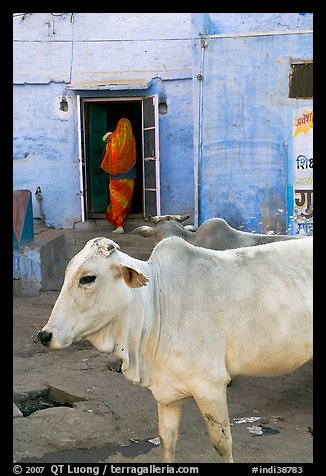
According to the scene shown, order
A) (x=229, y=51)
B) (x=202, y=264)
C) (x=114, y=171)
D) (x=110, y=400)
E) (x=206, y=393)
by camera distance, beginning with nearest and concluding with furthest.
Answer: (x=206, y=393), (x=202, y=264), (x=110, y=400), (x=229, y=51), (x=114, y=171)

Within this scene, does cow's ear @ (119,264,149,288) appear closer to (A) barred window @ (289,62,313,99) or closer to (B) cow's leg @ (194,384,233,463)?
(B) cow's leg @ (194,384,233,463)

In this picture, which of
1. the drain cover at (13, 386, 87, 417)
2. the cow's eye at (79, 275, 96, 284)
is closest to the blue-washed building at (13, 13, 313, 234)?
the drain cover at (13, 386, 87, 417)

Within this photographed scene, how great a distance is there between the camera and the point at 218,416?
275 centimetres

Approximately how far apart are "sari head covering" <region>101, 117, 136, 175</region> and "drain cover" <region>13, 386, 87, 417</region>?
16.6 feet

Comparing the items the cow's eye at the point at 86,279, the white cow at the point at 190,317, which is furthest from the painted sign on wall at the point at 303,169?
the cow's eye at the point at 86,279

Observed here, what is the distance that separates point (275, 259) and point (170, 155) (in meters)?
6.60

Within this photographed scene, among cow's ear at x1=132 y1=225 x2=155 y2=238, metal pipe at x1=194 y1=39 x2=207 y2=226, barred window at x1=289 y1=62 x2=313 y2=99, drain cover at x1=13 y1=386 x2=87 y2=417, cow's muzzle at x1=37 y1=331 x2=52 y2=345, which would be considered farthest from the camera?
metal pipe at x1=194 y1=39 x2=207 y2=226

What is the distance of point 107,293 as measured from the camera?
2730 millimetres

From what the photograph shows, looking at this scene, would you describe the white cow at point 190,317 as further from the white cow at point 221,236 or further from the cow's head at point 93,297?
→ the white cow at point 221,236

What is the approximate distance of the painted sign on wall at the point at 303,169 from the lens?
733 centimetres

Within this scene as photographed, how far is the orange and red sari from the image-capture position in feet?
30.3
